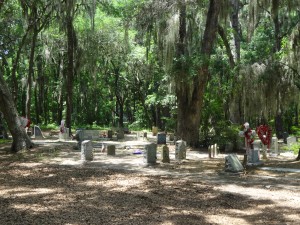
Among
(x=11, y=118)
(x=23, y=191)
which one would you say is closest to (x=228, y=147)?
(x=11, y=118)

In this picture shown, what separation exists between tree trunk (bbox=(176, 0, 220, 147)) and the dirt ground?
4.94m

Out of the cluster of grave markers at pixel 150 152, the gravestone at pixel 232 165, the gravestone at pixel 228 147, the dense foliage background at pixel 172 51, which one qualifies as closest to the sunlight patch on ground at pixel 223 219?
the gravestone at pixel 232 165

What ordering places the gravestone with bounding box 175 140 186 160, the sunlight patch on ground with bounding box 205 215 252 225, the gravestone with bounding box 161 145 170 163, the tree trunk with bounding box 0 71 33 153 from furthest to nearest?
1. the tree trunk with bounding box 0 71 33 153
2. the gravestone with bounding box 175 140 186 160
3. the gravestone with bounding box 161 145 170 163
4. the sunlight patch on ground with bounding box 205 215 252 225

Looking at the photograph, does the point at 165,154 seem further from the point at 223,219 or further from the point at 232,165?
the point at 223,219

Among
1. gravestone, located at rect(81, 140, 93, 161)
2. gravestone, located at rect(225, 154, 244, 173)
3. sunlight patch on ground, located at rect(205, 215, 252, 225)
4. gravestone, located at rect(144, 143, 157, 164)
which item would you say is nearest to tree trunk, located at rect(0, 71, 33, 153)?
gravestone, located at rect(81, 140, 93, 161)

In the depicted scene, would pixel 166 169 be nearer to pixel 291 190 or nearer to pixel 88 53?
pixel 291 190

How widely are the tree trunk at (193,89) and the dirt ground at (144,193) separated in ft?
16.2

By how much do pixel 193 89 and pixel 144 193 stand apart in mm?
10348

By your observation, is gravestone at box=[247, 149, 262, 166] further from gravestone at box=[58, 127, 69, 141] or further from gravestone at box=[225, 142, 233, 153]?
gravestone at box=[58, 127, 69, 141]

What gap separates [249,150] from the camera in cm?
1309

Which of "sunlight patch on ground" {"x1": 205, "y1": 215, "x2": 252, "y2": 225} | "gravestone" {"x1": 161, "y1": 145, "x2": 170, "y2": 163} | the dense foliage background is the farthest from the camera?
the dense foliage background

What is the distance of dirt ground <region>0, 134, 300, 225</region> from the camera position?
6781mm

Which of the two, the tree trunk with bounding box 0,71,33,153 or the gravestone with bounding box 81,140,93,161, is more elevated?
the tree trunk with bounding box 0,71,33,153

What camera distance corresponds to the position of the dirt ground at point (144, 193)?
22.2 feet
